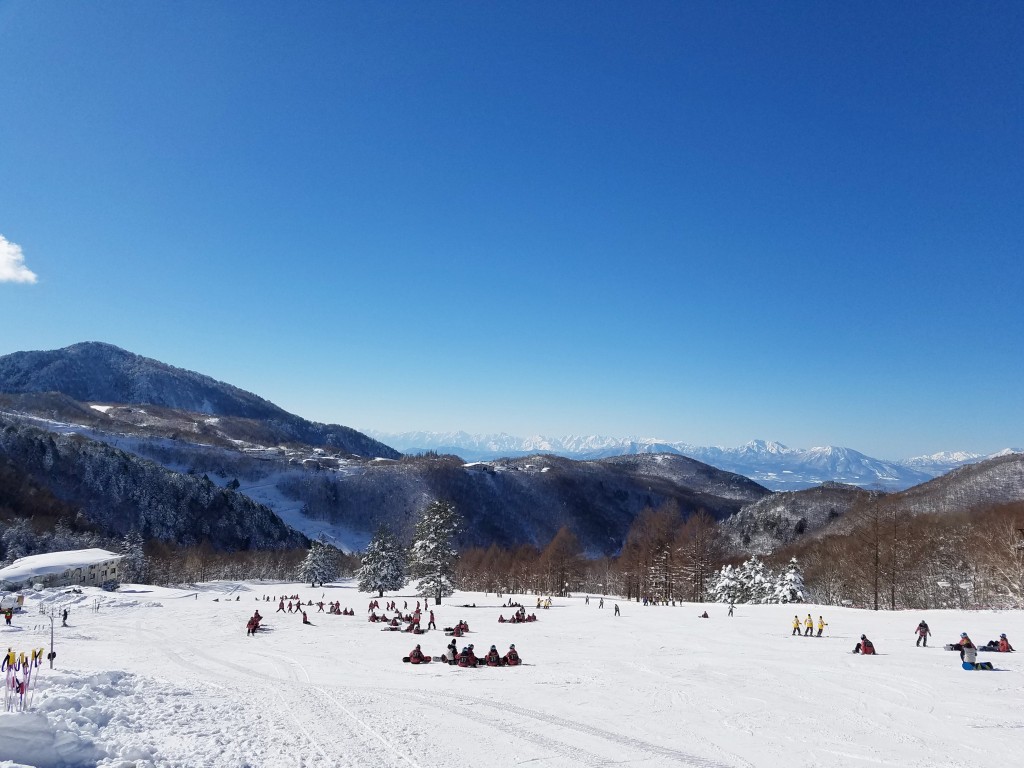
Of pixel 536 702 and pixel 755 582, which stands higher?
pixel 536 702

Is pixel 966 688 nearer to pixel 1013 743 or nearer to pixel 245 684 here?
pixel 1013 743

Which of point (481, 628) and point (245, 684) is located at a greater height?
point (245, 684)

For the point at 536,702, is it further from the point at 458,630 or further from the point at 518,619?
the point at 518,619

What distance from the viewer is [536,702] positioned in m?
16.6

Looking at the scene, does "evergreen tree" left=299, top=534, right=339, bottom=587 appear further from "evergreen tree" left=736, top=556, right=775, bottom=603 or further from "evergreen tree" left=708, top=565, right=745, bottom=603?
"evergreen tree" left=736, top=556, right=775, bottom=603

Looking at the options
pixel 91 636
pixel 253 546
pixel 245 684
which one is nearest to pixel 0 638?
pixel 91 636

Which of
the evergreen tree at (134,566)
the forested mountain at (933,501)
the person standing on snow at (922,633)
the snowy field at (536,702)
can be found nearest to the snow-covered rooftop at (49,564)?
the evergreen tree at (134,566)

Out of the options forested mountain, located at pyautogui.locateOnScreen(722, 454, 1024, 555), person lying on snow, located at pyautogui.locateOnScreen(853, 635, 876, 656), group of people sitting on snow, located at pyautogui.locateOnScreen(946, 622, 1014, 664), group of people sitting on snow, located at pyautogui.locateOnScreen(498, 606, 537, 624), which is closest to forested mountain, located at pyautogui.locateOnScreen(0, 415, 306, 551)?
group of people sitting on snow, located at pyautogui.locateOnScreen(498, 606, 537, 624)

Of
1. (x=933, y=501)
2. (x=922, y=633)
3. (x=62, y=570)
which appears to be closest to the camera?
(x=922, y=633)

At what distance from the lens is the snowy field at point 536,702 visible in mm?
11789

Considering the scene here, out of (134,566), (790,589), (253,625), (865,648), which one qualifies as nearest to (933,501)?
(790,589)

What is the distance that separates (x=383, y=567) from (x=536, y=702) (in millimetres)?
49667

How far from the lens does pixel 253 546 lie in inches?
5778

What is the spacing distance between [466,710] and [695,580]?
50751 mm
